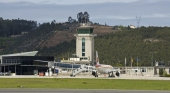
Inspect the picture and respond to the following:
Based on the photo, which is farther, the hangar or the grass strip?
the hangar

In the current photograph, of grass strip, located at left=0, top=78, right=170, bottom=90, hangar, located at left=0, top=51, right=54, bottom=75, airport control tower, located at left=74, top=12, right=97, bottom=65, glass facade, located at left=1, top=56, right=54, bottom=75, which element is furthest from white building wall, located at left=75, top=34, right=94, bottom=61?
grass strip, located at left=0, top=78, right=170, bottom=90

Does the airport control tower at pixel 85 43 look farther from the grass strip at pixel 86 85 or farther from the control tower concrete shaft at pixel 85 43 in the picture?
the grass strip at pixel 86 85

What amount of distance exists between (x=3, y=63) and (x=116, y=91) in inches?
3726

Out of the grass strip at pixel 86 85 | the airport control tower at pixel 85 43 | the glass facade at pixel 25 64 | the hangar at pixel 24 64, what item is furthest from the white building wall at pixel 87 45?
the grass strip at pixel 86 85

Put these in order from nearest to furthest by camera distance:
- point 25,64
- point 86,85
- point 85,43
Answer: point 86,85
point 25,64
point 85,43

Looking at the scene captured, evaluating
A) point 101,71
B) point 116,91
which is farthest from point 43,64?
point 116,91

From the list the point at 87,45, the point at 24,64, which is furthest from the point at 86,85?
the point at 87,45

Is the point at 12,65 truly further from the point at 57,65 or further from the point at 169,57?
the point at 169,57

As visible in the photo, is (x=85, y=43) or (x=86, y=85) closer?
(x=86, y=85)

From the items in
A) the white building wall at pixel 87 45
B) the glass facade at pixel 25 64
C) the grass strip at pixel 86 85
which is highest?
the white building wall at pixel 87 45

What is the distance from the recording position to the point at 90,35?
178 meters

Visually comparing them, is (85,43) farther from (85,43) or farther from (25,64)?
(25,64)

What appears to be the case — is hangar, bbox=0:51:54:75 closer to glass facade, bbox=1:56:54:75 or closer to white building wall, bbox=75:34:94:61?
glass facade, bbox=1:56:54:75

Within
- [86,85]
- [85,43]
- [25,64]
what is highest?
[85,43]
